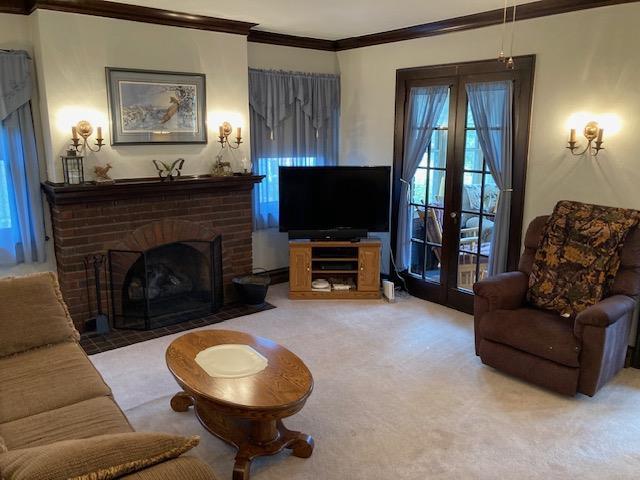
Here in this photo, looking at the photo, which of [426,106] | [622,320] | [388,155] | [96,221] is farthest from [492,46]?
[96,221]

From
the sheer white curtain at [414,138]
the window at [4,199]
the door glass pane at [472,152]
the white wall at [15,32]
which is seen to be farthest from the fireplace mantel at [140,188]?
the door glass pane at [472,152]

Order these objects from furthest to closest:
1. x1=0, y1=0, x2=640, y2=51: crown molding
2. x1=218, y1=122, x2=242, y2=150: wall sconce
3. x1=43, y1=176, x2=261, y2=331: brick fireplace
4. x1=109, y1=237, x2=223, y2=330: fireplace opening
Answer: x1=218, y1=122, x2=242, y2=150: wall sconce
x1=109, y1=237, x2=223, y2=330: fireplace opening
x1=43, y1=176, x2=261, y2=331: brick fireplace
x1=0, y1=0, x2=640, y2=51: crown molding

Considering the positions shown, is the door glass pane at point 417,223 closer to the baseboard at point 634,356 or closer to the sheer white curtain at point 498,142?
the sheer white curtain at point 498,142

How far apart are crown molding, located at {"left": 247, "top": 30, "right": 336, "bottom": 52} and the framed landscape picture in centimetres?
82

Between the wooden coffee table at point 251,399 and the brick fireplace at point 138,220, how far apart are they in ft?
5.33

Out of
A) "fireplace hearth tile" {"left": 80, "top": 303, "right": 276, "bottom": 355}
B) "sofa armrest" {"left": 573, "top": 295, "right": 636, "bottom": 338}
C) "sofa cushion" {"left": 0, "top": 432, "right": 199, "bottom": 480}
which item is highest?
"sofa cushion" {"left": 0, "top": 432, "right": 199, "bottom": 480}

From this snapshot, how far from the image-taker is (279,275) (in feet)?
19.1

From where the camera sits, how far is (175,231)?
15.4ft

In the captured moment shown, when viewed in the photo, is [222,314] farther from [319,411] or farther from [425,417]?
[425,417]

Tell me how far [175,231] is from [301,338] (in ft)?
4.91

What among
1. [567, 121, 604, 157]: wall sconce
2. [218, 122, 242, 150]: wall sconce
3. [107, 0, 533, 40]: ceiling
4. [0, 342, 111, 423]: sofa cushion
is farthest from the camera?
[218, 122, 242, 150]: wall sconce

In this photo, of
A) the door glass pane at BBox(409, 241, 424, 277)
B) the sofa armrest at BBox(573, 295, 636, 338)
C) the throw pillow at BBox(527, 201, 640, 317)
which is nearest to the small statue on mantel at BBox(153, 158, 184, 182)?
the door glass pane at BBox(409, 241, 424, 277)

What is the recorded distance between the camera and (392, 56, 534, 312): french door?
4363 mm

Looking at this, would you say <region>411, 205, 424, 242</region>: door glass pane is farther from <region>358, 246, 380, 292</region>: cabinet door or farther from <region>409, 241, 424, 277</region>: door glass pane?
<region>358, 246, 380, 292</region>: cabinet door
